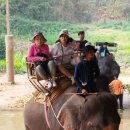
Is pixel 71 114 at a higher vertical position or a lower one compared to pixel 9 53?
higher

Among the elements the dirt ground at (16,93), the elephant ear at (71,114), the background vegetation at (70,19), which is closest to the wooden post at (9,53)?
the dirt ground at (16,93)

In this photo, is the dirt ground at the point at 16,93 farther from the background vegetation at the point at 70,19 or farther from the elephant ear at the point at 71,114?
the elephant ear at the point at 71,114

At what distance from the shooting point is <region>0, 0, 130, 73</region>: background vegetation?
67.4 feet

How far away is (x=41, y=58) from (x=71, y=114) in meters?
1.19

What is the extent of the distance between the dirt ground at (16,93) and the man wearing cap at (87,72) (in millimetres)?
6043

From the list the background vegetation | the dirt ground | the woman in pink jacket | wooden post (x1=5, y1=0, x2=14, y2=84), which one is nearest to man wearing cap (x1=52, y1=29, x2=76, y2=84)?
the woman in pink jacket

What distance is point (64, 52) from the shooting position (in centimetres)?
483

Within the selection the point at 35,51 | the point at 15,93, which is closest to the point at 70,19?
the point at 15,93

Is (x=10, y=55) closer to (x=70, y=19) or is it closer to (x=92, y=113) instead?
(x=92, y=113)

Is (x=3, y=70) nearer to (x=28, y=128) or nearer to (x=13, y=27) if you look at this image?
(x=13, y=27)

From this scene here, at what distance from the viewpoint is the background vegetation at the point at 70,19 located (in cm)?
2053

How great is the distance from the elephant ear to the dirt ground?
20.3 feet

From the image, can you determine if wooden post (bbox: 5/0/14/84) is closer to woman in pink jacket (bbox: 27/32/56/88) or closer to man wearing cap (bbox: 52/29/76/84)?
woman in pink jacket (bbox: 27/32/56/88)

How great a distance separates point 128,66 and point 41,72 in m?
12.6
